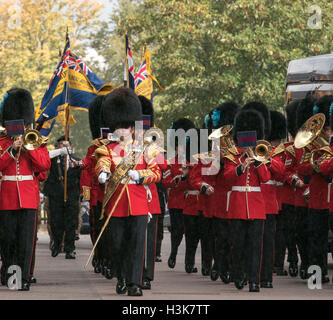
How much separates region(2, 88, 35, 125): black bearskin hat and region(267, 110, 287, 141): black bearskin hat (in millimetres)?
3367

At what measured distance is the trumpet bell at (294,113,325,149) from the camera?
1167cm

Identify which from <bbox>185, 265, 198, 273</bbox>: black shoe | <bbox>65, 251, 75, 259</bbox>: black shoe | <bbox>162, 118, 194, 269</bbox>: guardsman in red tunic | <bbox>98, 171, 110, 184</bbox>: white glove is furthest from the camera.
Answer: <bbox>65, 251, 75, 259</bbox>: black shoe

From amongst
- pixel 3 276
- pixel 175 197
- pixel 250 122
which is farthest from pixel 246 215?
pixel 175 197

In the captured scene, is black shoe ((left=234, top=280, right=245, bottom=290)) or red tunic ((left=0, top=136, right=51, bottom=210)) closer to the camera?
red tunic ((left=0, top=136, right=51, bottom=210))

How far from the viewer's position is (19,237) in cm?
1148

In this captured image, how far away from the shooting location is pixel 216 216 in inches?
490

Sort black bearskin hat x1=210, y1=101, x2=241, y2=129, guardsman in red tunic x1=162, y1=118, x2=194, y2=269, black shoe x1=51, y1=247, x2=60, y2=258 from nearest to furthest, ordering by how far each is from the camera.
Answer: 1. black bearskin hat x1=210, y1=101, x2=241, y2=129
2. guardsman in red tunic x1=162, y1=118, x2=194, y2=269
3. black shoe x1=51, y1=247, x2=60, y2=258

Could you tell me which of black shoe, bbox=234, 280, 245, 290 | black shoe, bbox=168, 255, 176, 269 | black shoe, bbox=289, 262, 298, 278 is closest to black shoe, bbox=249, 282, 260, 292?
black shoe, bbox=234, 280, 245, 290

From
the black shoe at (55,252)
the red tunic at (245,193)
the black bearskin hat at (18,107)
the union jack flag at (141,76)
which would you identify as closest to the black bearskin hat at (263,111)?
the red tunic at (245,193)

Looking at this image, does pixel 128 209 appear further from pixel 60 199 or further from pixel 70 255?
pixel 60 199

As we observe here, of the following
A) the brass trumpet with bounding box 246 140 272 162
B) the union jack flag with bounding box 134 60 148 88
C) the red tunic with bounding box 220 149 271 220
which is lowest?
the red tunic with bounding box 220 149 271 220

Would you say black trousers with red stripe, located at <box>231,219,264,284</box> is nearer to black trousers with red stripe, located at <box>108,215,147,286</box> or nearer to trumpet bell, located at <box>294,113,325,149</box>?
trumpet bell, located at <box>294,113,325,149</box>

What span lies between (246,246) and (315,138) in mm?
1386
